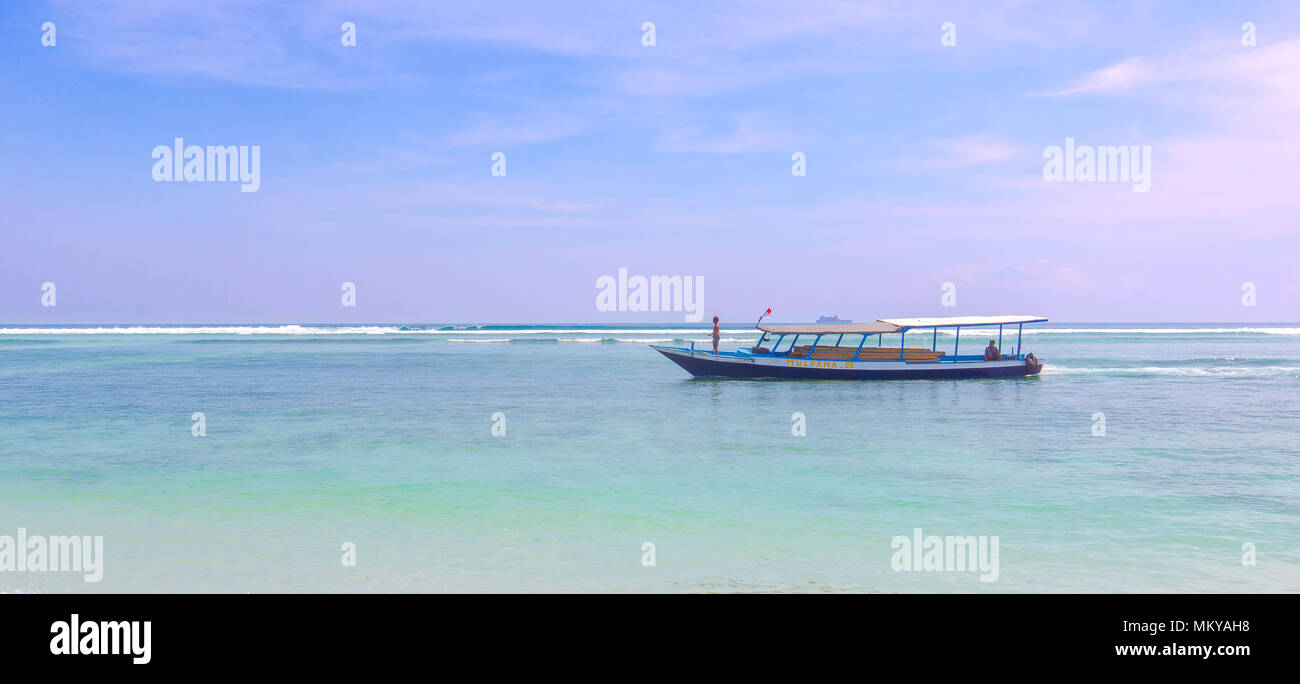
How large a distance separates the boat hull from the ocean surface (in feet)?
21.6

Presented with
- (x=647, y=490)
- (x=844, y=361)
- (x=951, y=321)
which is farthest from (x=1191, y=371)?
(x=647, y=490)

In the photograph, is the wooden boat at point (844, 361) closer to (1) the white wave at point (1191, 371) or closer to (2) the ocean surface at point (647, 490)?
(2) the ocean surface at point (647, 490)

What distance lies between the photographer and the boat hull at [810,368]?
3375cm

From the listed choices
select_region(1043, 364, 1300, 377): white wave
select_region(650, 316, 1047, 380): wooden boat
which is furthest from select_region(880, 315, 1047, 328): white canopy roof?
select_region(1043, 364, 1300, 377): white wave

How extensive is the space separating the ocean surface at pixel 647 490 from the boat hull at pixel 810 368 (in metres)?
6.57

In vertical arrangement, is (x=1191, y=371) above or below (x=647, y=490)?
above

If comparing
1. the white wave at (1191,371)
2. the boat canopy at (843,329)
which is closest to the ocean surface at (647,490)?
the boat canopy at (843,329)

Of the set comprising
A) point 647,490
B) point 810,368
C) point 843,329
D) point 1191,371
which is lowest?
point 647,490

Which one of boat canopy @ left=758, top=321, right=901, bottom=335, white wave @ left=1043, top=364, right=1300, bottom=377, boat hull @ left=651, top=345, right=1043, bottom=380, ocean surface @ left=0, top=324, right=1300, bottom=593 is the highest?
boat canopy @ left=758, top=321, right=901, bottom=335

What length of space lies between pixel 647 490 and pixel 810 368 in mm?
22248

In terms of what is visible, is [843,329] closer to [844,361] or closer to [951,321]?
[844,361]

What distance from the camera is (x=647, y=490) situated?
1249cm

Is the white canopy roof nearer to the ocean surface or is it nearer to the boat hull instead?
the boat hull

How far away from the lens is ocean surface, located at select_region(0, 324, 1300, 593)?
8312 millimetres
